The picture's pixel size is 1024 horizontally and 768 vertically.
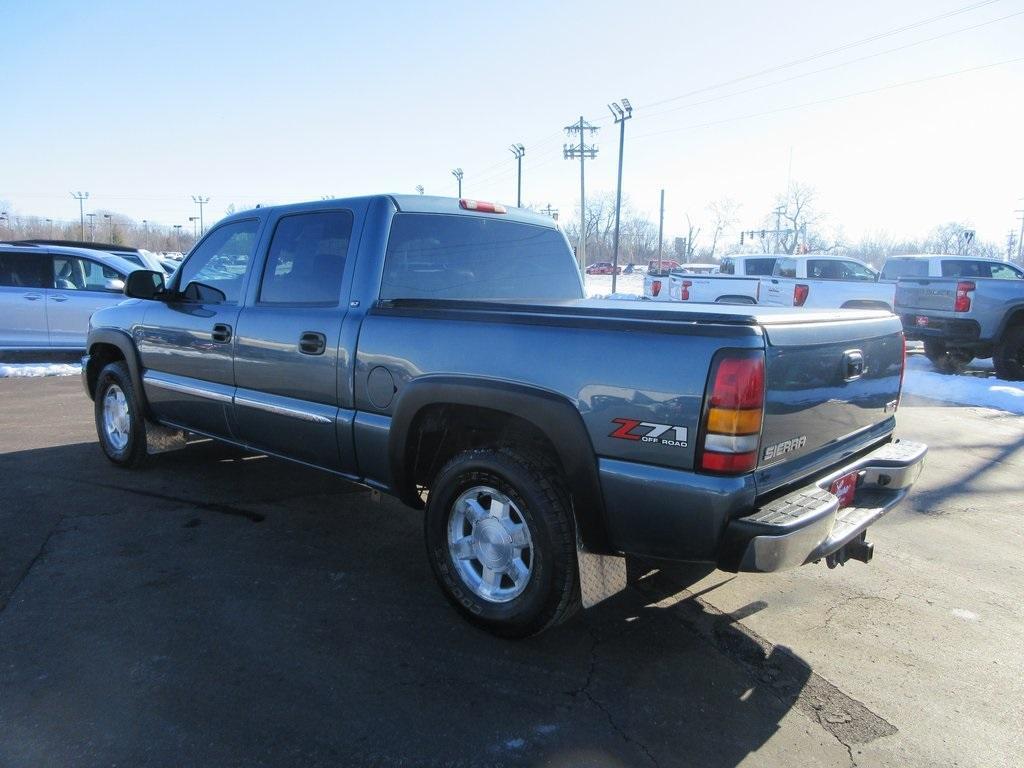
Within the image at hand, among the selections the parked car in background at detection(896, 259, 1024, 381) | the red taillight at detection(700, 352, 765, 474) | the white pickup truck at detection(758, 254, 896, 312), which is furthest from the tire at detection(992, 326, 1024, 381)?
the red taillight at detection(700, 352, 765, 474)

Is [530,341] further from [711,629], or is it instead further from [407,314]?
[711,629]

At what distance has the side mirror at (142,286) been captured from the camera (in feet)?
15.7

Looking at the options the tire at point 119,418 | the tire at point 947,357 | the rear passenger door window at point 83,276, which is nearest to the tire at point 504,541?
the tire at point 119,418

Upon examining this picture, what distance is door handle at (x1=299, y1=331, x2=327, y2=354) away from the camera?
376cm

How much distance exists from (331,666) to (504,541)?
866 mm

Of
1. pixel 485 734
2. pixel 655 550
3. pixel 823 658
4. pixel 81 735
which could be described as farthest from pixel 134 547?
pixel 823 658

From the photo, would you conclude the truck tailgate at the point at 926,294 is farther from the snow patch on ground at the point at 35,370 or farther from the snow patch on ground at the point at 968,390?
the snow patch on ground at the point at 35,370

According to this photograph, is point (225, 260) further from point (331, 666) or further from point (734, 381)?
point (734, 381)

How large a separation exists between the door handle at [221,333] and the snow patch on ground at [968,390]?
8089 mm

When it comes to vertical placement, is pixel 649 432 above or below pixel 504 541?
above

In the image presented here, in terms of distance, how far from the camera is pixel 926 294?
11672 millimetres

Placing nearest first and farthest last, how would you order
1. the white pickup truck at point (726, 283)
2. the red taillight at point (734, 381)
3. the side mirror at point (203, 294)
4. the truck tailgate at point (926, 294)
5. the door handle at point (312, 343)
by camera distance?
1. the red taillight at point (734, 381)
2. the door handle at point (312, 343)
3. the side mirror at point (203, 294)
4. the truck tailgate at point (926, 294)
5. the white pickup truck at point (726, 283)

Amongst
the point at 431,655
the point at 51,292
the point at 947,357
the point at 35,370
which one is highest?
the point at 51,292

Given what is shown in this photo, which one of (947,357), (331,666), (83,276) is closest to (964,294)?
(947,357)
